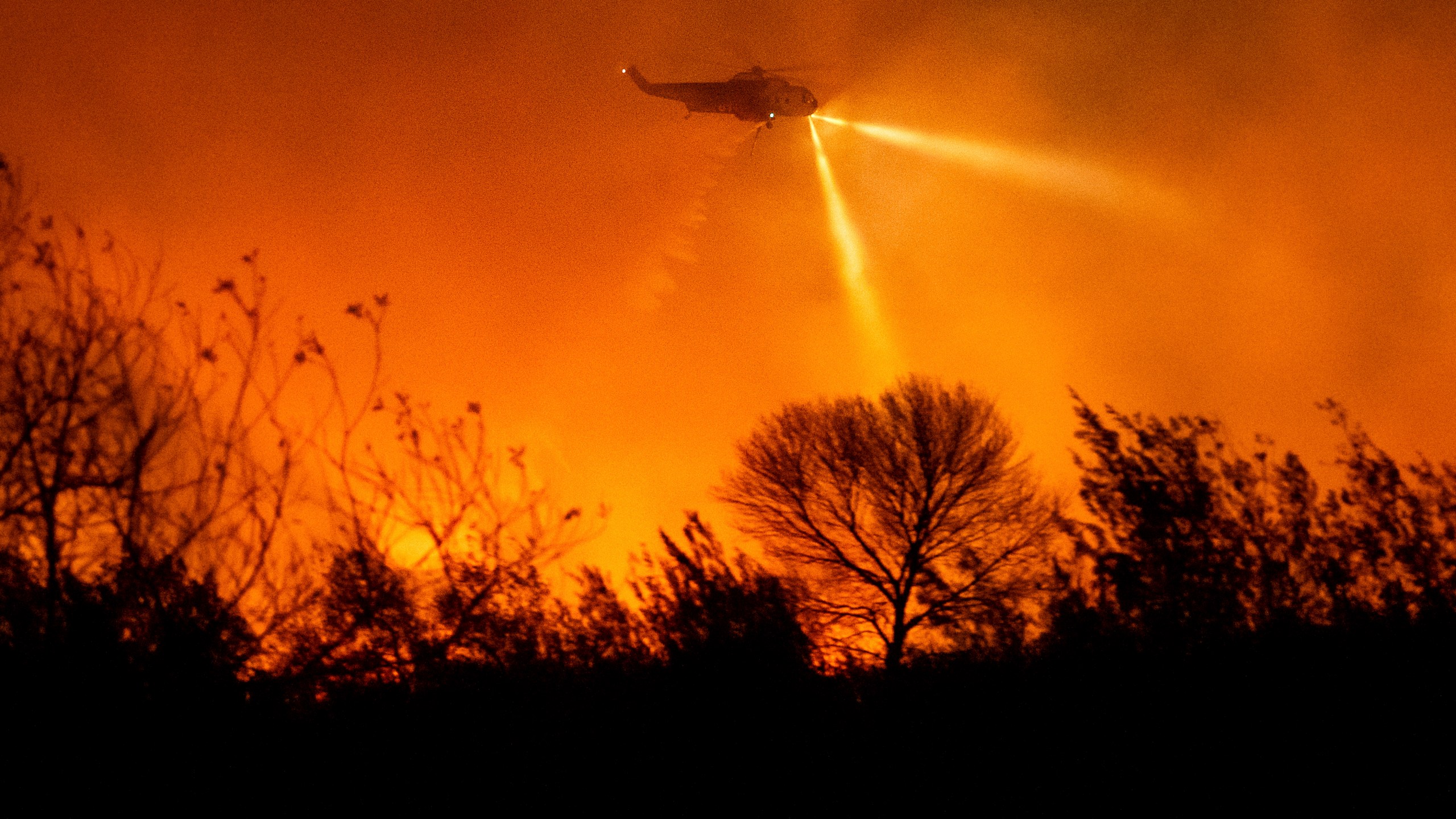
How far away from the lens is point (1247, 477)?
1040 centimetres

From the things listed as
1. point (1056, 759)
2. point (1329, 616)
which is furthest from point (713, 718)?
point (1329, 616)

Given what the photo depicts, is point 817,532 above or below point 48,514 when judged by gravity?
above

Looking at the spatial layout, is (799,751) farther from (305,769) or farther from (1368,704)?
(1368,704)

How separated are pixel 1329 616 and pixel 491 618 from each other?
8158 millimetres

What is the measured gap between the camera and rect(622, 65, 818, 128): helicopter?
1141 centimetres

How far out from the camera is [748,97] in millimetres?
11742

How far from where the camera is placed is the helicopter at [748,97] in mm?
A: 11414

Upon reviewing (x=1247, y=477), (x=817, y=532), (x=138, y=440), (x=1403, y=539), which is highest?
(x=817, y=532)

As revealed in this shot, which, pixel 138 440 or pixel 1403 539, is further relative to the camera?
pixel 1403 539

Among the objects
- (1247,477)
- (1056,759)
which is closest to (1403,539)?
(1247,477)

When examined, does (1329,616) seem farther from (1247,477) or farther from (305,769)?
(305,769)

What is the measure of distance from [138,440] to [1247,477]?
36.5 ft

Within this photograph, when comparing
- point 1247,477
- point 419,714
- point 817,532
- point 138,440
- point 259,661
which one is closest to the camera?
point 138,440

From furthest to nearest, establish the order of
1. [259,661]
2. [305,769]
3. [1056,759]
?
1. [1056,759]
2. [305,769]
3. [259,661]
